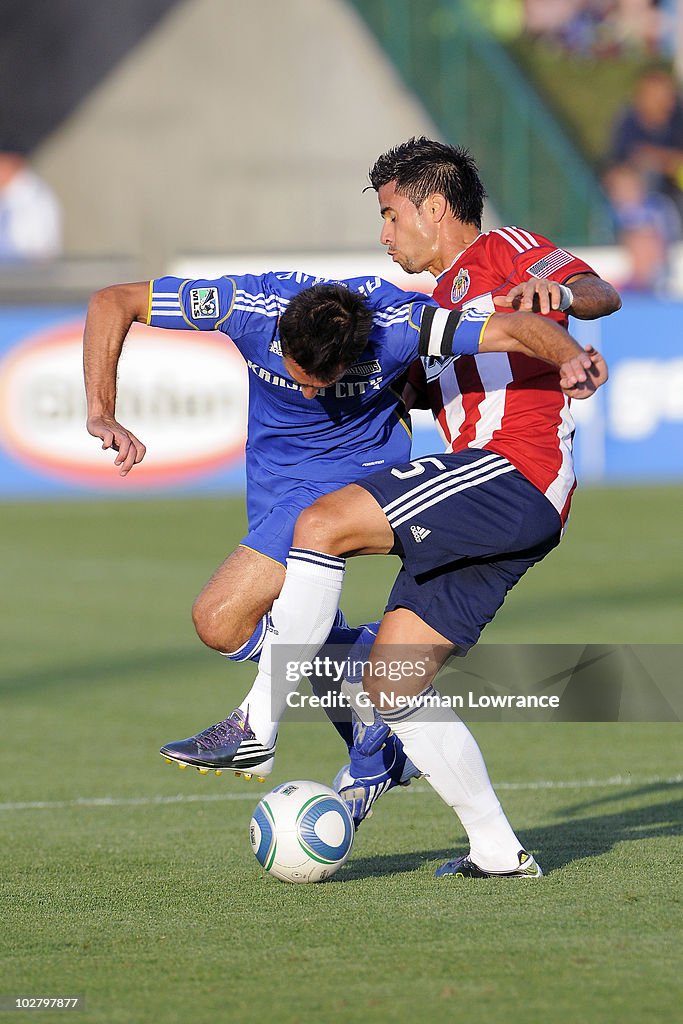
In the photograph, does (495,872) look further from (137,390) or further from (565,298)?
(137,390)

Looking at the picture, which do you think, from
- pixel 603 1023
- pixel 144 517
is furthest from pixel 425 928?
pixel 144 517

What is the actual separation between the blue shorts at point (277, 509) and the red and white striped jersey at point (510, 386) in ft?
1.73

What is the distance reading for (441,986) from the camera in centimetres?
365

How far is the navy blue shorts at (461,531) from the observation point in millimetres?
4578

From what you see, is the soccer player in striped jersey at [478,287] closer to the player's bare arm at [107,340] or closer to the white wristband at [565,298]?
the white wristband at [565,298]

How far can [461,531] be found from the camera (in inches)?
180

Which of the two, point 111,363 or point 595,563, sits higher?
point 111,363

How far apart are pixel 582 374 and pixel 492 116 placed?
18887mm

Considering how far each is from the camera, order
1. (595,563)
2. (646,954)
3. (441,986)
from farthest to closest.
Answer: (595,563), (646,954), (441,986)

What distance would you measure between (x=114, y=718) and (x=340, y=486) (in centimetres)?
293

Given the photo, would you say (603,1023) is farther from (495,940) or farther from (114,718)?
(114,718)

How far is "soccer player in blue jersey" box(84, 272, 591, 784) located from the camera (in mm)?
4531

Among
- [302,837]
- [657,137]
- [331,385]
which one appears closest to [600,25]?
[657,137]
